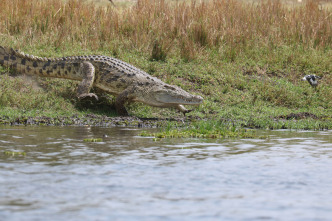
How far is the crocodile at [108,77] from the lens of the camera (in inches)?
428

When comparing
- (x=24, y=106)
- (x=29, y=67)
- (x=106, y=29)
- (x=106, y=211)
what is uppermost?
(x=106, y=29)

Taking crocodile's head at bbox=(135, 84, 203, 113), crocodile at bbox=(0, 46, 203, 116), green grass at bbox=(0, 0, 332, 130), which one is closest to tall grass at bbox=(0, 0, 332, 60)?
green grass at bbox=(0, 0, 332, 130)

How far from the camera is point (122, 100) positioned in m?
10.9

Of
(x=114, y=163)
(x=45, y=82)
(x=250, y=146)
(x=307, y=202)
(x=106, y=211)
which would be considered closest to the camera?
(x=106, y=211)

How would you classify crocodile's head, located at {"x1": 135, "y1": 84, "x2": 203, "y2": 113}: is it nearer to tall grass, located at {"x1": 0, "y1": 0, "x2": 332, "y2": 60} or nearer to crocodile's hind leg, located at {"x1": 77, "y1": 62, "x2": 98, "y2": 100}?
crocodile's hind leg, located at {"x1": 77, "y1": 62, "x2": 98, "y2": 100}

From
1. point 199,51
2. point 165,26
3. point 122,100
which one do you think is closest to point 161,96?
point 122,100

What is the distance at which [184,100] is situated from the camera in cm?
1074

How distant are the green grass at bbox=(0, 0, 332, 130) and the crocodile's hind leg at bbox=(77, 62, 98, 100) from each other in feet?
0.86

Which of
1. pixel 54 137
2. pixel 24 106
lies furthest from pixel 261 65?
pixel 54 137

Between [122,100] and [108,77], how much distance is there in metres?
0.67

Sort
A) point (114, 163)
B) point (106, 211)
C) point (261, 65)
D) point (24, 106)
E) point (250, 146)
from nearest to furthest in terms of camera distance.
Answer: point (106, 211) → point (114, 163) → point (250, 146) → point (24, 106) → point (261, 65)

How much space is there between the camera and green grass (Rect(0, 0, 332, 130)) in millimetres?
11227

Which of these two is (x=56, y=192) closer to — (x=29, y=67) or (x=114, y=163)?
(x=114, y=163)

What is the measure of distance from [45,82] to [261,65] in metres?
5.42
